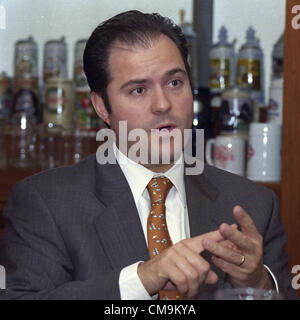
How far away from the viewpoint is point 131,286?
1.05m

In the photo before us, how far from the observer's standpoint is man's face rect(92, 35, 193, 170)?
120 centimetres

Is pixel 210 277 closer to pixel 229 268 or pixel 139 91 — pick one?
pixel 229 268

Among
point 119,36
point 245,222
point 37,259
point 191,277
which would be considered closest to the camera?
point 191,277

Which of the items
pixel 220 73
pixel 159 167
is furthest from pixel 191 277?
pixel 220 73

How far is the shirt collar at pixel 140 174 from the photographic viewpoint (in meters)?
1.25

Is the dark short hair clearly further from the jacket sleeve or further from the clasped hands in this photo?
the clasped hands

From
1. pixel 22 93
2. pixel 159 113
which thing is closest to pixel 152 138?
pixel 159 113

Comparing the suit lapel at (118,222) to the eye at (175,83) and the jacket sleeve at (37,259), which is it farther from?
the eye at (175,83)

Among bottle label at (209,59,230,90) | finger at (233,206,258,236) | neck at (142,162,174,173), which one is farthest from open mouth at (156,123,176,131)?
bottle label at (209,59,230,90)

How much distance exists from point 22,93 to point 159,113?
82 cm

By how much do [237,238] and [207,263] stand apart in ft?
0.31
